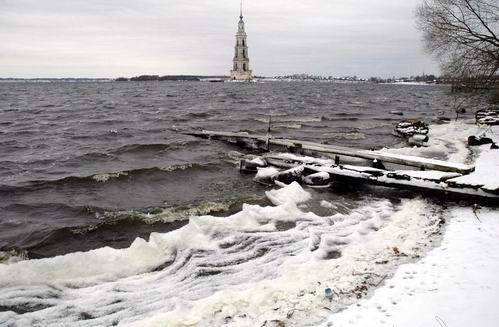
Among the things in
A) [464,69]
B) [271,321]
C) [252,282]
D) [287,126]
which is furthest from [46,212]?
[287,126]

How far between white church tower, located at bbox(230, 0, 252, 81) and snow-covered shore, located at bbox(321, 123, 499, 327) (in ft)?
529

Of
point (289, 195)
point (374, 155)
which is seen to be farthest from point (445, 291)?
point (374, 155)

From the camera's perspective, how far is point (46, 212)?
1083cm

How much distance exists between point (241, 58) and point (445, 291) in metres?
166

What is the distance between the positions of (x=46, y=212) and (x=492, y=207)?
1122 centimetres

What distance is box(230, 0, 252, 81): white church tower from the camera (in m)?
160

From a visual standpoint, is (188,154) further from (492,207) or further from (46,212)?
(492,207)

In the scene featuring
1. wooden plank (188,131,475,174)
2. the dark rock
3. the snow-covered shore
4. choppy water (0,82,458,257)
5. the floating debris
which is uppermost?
the floating debris

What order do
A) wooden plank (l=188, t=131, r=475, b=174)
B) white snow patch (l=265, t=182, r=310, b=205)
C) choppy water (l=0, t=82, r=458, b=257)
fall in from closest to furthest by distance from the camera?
1. choppy water (l=0, t=82, r=458, b=257)
2. white snow patch (l=265, t=182, r=310, b=205)
3. wooden plank (l=188, t=131, r=475, b=174)

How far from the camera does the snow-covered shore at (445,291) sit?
15.7 ft

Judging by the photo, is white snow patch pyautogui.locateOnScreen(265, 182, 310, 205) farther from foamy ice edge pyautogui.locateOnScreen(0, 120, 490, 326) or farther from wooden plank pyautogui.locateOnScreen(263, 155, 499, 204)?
wooden plank pyautogui.locateOnScreen(263, 155, 499, 204)

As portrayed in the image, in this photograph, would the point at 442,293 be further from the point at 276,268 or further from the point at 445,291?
the point at 276,268

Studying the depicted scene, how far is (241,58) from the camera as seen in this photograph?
16562 cm

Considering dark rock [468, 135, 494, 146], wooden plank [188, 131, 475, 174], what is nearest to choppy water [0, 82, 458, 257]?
wooden plank [188, 131, 475, 174]
